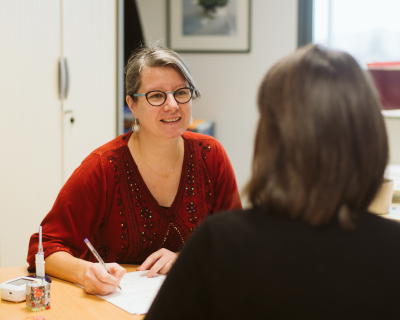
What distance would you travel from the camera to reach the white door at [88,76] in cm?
239

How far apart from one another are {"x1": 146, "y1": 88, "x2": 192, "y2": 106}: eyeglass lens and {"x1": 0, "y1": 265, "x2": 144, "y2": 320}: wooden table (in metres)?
0.67

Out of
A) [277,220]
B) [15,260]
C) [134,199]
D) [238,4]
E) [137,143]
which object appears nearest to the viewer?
[277,220]

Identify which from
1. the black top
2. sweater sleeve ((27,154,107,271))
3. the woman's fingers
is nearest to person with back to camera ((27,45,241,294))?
sweater sleeve ((27,154,107,271))

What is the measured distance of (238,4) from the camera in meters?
3.58

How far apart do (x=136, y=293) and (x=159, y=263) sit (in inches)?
6.3

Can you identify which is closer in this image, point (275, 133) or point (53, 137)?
point (275, 133)

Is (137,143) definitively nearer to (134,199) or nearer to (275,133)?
(134,199)

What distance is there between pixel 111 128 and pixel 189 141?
1169 millimetres

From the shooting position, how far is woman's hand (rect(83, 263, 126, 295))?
3.51 feet

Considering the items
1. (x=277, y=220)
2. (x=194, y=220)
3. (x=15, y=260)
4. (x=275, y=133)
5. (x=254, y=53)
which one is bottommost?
(x=15, y=260)

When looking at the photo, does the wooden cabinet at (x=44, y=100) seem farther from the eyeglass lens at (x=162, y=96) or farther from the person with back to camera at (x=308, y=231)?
the person with back to camera at (x=308, y=231)

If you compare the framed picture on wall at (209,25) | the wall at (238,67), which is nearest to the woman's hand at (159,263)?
Answer: the wall at (238,67)

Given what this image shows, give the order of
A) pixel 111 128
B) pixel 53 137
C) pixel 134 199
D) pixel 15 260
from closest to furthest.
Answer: pixel 134 199 < pixel 15 260 < pixel 53 137 < pixel 111 128

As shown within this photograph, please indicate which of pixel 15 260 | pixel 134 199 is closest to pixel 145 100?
pixel 134 199
